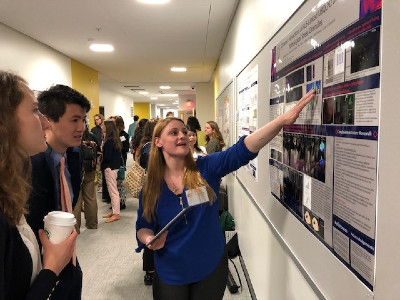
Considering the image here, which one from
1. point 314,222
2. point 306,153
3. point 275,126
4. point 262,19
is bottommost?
point 314,222

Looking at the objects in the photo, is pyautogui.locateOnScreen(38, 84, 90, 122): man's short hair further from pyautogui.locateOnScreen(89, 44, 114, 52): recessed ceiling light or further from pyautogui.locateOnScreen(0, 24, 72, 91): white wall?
pyautogui.locateOnScreen(89, 44, 114, 52): recessed ceiling light

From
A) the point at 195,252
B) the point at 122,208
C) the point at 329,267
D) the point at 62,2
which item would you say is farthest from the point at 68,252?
the point at 122,208

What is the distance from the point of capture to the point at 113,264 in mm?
3156

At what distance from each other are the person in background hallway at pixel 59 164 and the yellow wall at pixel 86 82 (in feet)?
18.6

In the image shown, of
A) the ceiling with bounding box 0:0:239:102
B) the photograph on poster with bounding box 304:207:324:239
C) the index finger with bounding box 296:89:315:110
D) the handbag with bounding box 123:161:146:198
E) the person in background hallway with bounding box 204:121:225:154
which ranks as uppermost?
the ceiling with bounding box 0:0:239:102

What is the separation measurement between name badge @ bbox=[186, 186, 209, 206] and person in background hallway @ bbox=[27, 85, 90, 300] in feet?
1.87

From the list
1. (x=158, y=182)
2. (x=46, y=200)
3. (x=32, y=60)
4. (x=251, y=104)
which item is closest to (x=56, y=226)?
(x=46, y=200)

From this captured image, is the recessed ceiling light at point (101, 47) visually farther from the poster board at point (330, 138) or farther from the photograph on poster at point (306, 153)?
the photograph on poster at point (306, 153)

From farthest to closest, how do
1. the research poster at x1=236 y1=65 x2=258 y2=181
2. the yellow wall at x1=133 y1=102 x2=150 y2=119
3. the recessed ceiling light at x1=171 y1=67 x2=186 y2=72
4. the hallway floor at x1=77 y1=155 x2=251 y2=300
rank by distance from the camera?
the yellow wall at x1=133 y1=102 x2=150 y2=119 → the recessed ceiling light at x1=171 y1=67 x2=186 y2=72 → the hallway floor at x1=77 y1=155 x2=251 y2=300 → the research poster at x1=236 y1=65 x2=258 y2=181

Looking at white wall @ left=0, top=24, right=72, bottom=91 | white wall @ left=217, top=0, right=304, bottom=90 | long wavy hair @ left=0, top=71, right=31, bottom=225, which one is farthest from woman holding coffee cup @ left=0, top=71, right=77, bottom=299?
white wall @ left=0, top=24, right=72, bottom=91

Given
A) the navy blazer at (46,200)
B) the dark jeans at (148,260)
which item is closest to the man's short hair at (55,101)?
the navy blazer at (46,200)

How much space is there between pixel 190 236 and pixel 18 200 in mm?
844

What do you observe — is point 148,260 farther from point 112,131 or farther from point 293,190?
point 112,131

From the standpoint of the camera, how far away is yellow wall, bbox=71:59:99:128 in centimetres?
675
